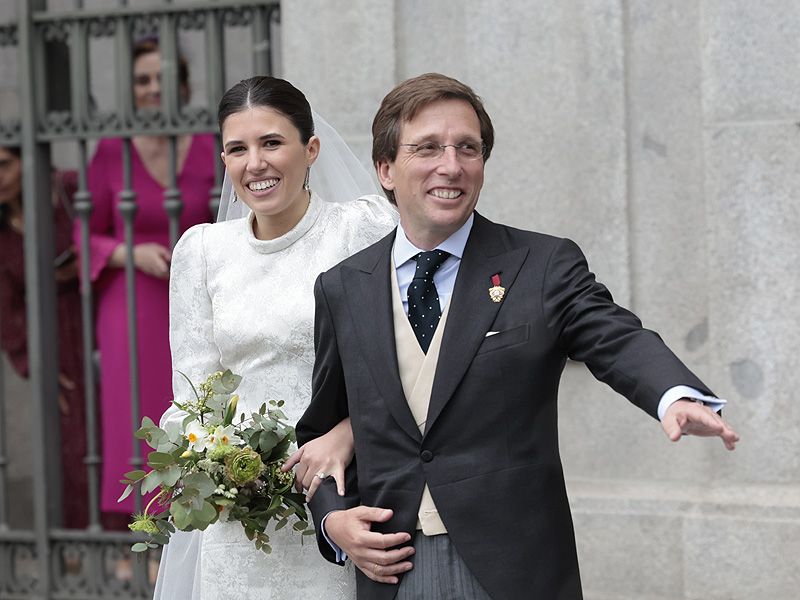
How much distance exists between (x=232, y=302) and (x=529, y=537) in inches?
40.2

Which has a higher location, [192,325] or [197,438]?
[192,325]

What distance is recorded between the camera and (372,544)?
2531mm

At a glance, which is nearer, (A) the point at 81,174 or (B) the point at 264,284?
(B) the point at 264,284

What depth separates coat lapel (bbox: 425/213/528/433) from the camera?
2.50 m

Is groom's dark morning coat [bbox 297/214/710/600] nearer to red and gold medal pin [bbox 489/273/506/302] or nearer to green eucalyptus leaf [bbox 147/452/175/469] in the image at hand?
red and gold medal pin [bbox 489/273/506/302]

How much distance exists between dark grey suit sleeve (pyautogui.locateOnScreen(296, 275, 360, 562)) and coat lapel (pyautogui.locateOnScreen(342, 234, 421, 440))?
0.28ft

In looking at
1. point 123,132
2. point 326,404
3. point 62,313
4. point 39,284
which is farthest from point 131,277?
point 326,404

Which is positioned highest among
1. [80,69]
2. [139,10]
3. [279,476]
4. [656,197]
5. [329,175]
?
[139,10]

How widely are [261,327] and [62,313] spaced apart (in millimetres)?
2938

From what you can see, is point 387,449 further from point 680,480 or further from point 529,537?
point 680,480

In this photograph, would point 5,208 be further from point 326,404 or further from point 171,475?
point 326,404

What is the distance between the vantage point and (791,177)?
13.8ft

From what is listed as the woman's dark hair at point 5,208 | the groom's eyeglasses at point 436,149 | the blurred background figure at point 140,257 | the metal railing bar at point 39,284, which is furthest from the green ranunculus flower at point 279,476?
the woman's dark hair at point 5,208

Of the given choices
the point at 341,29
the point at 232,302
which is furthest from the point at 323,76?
the point at 232,302
